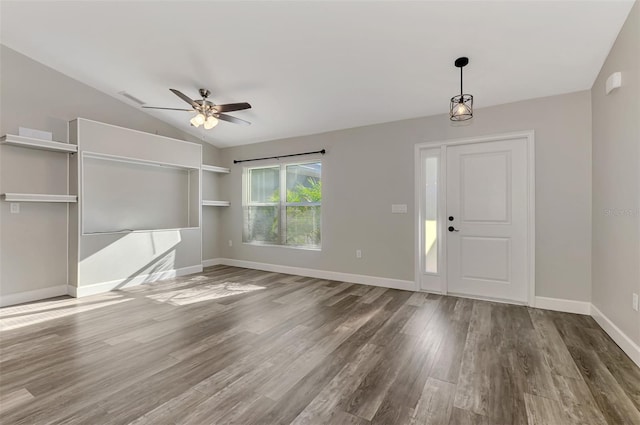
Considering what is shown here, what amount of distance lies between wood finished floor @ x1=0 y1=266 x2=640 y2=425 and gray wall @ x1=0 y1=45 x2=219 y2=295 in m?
0.56

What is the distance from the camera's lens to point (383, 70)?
3.34m

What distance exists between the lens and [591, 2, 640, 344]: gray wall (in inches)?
91.4

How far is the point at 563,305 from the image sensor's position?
3.49 metres

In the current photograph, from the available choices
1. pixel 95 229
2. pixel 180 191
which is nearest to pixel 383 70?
pixel 180 191

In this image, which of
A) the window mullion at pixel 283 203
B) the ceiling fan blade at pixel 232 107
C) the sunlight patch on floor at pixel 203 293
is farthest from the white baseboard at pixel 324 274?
the ceiling fan blade at pixel 232 107

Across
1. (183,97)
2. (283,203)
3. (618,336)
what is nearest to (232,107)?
(183,97)

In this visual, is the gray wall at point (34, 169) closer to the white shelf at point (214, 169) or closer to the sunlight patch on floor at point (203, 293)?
the sunlight patch on floor at point (203, 293)

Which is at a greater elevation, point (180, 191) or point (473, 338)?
point (180, 191)

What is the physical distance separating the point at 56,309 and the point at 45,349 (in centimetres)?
137

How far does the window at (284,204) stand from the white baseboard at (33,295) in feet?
9.87

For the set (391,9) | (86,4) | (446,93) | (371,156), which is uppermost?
(86,4)

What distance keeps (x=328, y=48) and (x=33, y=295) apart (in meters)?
4.97

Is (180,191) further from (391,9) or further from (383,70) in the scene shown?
(391,9)

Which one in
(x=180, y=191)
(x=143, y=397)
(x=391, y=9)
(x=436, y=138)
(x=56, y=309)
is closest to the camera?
(x=143, y=397)
